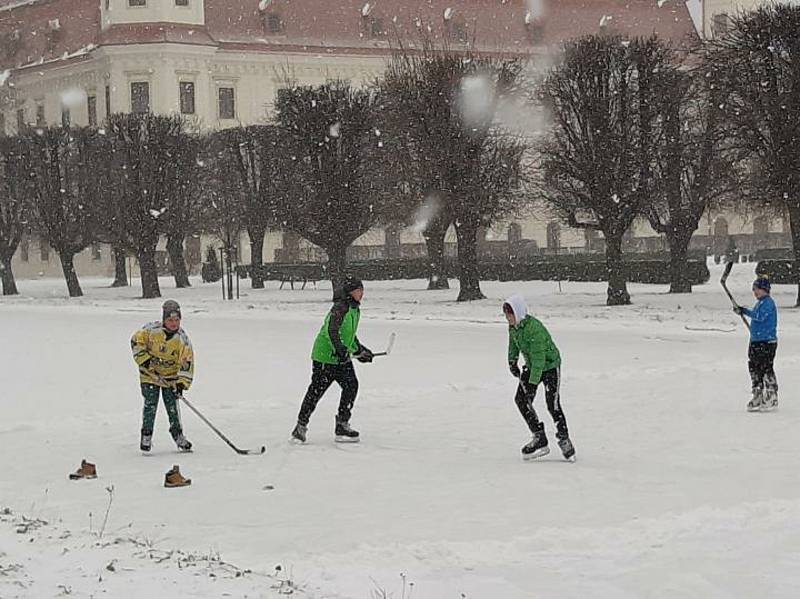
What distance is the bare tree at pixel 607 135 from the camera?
104 ft

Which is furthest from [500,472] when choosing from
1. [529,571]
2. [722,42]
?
[722,42]

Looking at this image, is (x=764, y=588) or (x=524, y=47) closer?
(x=764, y=588)

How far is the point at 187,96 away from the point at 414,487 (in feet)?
209

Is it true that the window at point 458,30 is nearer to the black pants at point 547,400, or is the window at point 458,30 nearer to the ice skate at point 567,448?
the black pants at point 547,400

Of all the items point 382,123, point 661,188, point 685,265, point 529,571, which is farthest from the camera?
point 382,123

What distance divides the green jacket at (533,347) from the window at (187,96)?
61.8m

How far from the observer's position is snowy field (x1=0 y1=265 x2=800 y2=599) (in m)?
7.02

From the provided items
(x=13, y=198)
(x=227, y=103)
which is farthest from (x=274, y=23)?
(x=13, y=198)

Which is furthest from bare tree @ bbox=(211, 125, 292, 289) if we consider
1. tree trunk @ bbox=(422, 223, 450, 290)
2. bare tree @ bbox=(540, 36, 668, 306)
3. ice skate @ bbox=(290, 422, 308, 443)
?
ice skate @ bbox=(290, 422, 308, 443)

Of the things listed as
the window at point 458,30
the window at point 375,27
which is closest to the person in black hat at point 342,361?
the window at point 458,30

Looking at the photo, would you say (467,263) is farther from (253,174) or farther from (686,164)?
(253,174)

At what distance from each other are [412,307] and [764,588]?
2699 cm

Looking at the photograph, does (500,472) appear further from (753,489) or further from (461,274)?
(461,274)

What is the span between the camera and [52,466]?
1095cm
